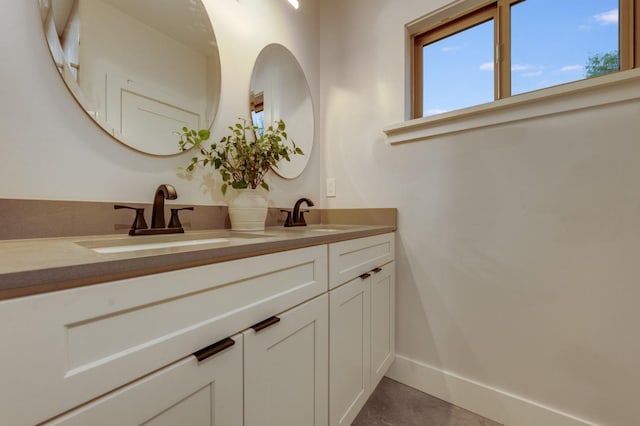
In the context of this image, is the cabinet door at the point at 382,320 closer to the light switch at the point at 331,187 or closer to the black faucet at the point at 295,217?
the black faucet at the point at 295,217

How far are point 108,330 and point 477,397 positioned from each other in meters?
1.55

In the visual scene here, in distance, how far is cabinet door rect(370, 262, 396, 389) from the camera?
1.23 metres

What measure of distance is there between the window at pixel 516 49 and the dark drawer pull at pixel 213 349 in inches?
60.6

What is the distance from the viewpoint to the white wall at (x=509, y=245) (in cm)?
100

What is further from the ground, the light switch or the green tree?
the green tree

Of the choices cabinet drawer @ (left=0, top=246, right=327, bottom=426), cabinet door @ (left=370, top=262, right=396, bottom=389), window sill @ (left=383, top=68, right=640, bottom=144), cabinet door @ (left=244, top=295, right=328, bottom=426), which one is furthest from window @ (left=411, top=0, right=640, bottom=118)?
cabinet drawer @ (left=0, top=246, right=327, bottom=426)

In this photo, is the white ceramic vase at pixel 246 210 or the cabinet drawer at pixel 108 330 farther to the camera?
the white ceramic vase at pixel 246 210

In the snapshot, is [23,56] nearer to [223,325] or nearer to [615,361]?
[223,325]

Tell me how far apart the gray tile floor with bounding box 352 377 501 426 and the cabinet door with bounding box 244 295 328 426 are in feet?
1.75

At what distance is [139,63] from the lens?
3.12ft

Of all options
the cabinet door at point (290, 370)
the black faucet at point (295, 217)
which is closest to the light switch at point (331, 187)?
the black faucet at point (295, 217)

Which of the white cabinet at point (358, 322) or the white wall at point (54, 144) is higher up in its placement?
the white wall at point (54, 144)

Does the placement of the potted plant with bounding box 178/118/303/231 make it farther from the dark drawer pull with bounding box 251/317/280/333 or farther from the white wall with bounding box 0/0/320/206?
the dark drawer pull with bounding box 251/317/280/333

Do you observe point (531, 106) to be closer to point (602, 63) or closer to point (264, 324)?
point (602, 63)
